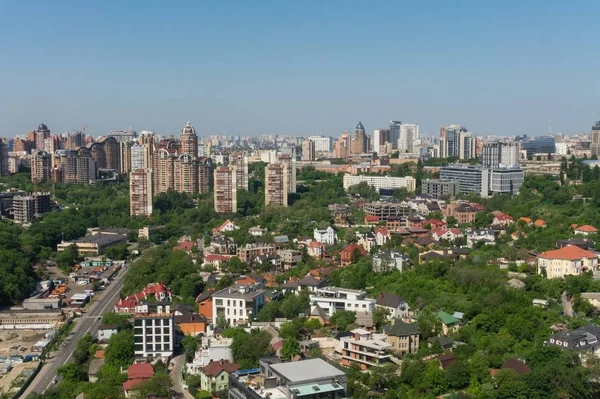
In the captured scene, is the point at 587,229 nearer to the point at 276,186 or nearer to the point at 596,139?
the point at 276,186

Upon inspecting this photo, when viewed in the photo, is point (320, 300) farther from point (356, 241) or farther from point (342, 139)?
point (342, 139)

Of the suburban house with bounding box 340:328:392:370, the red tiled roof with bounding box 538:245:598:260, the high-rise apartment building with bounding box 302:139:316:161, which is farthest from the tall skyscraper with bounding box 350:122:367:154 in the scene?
the suburban house with bounding box 340:328:392:370

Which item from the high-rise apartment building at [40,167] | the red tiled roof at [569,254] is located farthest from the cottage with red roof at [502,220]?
the high-rise apartment building at [40,167]

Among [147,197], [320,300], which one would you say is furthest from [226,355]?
[147,197]

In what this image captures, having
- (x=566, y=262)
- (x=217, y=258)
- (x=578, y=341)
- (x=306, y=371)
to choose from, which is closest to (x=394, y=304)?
(x=578, y=341)

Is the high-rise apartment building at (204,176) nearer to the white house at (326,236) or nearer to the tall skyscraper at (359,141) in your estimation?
the white house at (326,236)

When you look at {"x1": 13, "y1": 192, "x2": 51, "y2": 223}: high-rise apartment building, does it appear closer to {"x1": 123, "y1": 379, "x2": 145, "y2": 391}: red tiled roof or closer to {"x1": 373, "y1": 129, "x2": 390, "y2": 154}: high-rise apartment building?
{"x1": 123, "y1": 379, "x2": 145, "y2": 391}: red tiled roof
